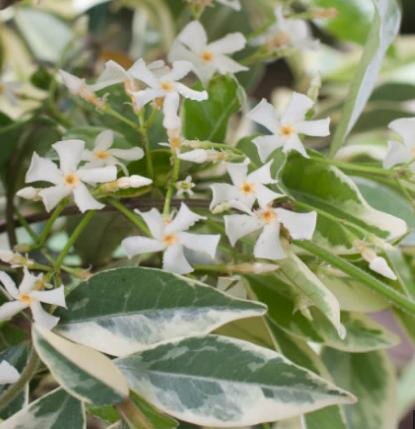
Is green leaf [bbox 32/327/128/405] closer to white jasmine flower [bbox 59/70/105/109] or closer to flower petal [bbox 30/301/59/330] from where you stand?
flower petal [bbox 30/301/59/330]

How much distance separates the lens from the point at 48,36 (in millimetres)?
961

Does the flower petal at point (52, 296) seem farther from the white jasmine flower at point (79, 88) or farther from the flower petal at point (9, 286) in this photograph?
the white jasmine flower at point (79, 88)

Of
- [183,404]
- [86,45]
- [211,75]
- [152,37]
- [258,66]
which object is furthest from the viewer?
[152,37]

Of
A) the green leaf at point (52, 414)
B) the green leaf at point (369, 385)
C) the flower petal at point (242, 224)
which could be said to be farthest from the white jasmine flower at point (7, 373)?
the green leaf at point (369, 385)

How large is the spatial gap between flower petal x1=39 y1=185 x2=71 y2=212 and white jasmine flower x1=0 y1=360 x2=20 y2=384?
0.08 m

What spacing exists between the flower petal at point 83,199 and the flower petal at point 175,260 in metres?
0.04

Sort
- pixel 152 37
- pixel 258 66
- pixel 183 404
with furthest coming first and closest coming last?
1. pixel 152 37
2. pixel 258 66
3. pixel 183 404

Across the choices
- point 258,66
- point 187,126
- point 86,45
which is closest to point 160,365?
point 187,126

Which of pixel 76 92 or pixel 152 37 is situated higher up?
pixel 76 92

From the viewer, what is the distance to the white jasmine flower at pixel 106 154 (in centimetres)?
41

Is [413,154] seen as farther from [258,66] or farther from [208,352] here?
[258,66]

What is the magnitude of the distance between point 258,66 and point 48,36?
1.18 feet

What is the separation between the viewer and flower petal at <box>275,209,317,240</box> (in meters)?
0.38

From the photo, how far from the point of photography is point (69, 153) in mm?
398
